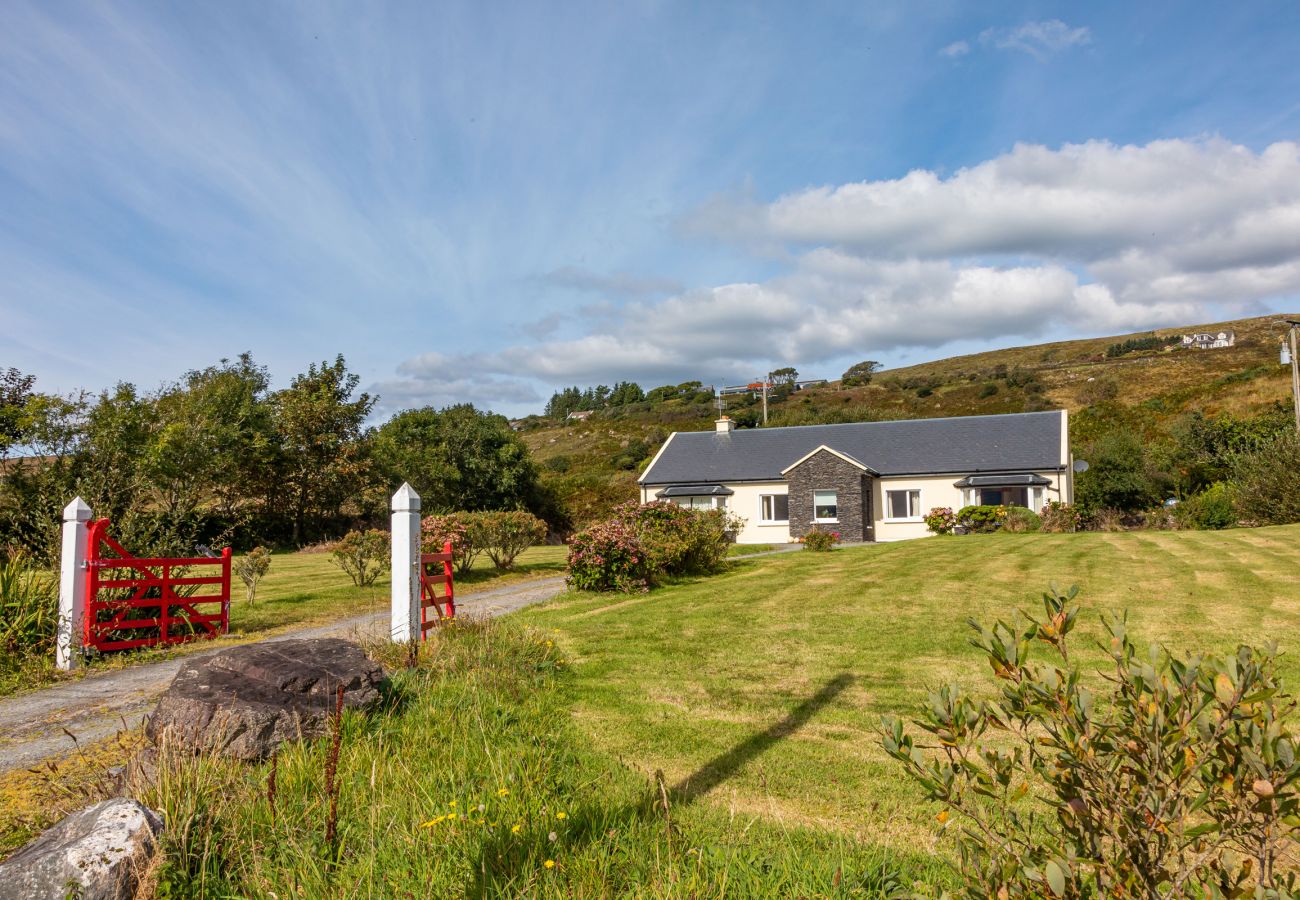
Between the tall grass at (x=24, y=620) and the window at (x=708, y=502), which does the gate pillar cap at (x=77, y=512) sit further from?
the window at (x=708, y=502)

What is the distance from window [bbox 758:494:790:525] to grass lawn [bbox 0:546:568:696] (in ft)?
38.9

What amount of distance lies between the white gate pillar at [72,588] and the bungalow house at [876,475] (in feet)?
79.4

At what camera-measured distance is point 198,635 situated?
11.6 m

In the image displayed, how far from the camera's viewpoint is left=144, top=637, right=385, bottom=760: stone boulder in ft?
17.2

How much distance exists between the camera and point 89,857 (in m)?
3.44

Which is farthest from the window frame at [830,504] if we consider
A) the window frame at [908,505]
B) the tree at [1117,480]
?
the tree at [1117,480]

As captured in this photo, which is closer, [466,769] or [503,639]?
[466,769]

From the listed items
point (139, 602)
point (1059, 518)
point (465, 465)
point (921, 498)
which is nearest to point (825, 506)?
point (921, 498)

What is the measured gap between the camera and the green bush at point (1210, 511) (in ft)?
77.7

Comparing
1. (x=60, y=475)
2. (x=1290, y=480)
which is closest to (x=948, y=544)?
(x=1290, y=480)

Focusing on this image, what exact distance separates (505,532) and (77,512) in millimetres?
11346

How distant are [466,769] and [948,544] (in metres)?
19.1

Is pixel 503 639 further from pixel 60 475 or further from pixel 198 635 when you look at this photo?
pixel 60 475

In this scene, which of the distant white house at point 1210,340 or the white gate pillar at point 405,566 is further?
the distant white house at point 1210,340
